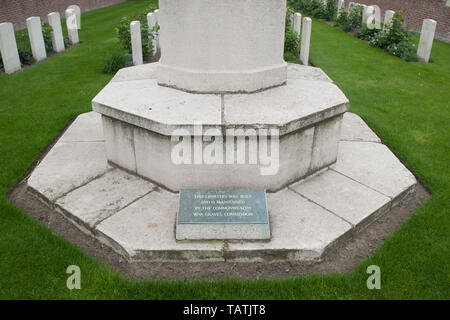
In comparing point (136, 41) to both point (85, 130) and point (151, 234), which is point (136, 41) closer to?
point (85, 130)

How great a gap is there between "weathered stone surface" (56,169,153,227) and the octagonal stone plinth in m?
0.14

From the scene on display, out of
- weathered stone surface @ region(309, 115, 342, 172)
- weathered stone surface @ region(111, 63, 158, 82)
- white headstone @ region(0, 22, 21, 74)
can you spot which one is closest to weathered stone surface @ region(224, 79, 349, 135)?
weathered stone surface @ region(309, 115, 342, 172)

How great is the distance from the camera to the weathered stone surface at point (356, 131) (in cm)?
446

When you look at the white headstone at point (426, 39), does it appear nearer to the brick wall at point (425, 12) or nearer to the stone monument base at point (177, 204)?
the brick wall at point (425, 12)

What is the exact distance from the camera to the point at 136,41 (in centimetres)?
752

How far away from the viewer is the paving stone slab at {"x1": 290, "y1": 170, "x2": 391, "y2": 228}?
9.84ft

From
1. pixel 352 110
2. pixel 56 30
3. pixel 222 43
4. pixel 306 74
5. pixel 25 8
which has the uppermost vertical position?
pixel 222 43

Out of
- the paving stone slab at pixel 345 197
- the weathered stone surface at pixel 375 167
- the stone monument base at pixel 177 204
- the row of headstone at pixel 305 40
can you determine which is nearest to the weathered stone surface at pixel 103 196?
the stone monument base at pixel 177 204

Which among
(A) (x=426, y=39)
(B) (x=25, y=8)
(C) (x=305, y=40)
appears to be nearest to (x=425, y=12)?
(A) (x=426, y=39)

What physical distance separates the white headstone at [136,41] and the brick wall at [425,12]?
967 centimetres

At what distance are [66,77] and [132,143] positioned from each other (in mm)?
4809

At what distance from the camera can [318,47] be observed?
33.9 ft

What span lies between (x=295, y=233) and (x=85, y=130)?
315cm
